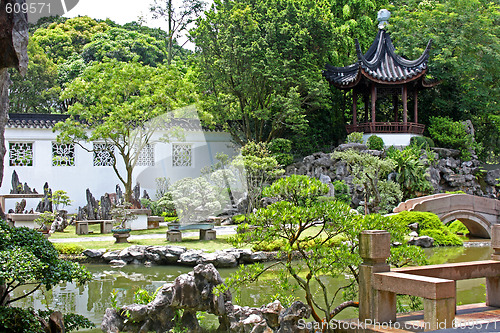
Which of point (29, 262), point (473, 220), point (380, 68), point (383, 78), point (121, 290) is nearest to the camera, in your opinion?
point (29, 262)

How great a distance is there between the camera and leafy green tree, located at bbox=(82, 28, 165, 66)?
26.4m

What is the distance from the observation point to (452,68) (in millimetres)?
21359

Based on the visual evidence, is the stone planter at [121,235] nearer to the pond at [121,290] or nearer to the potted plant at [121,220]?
the potted plant at [121,220]

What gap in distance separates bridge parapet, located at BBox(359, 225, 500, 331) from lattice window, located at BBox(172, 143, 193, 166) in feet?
54.0

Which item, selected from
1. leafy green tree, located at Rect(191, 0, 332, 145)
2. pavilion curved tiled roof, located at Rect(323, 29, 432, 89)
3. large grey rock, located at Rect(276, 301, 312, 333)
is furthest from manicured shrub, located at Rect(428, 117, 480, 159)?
large grey rock, located at Rect(276, 301, 312, 333)

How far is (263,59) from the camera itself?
2011cm

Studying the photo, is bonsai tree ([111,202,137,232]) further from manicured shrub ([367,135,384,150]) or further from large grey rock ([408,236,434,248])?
manicured shrub ([367,135,384,150])

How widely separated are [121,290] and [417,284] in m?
6.41

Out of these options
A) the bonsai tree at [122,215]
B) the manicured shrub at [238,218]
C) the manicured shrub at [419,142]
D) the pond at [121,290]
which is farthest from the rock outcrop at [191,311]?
the manicured shrub at [419,142]

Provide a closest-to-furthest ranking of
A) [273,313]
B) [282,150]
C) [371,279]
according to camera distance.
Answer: [371,279] < [273,313] < [282,150]

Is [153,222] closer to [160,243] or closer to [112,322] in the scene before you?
[160,243]

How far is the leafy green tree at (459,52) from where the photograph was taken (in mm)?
20484

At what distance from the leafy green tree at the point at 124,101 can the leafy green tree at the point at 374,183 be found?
20.7ft

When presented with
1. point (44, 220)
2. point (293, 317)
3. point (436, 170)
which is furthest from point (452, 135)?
point (293, 317)
